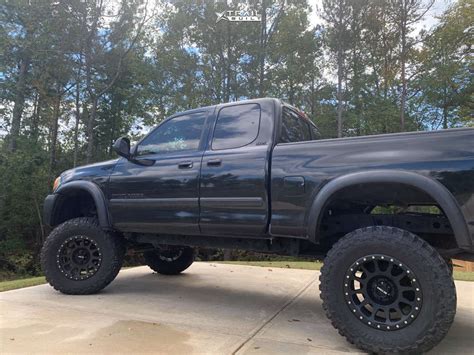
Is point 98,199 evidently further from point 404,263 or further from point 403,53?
point 403,53

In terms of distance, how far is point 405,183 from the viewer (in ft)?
9.00

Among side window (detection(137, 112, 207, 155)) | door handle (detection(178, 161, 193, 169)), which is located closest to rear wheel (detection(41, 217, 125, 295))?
side window (detection(137, 112, 207, 155))

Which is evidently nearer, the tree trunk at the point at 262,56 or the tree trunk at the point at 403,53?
the tree trunk at the point at 403,53

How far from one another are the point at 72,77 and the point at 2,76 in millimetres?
3884

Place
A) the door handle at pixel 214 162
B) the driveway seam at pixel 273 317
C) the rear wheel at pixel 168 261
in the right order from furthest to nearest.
→ the rear wheel at pixel 168 261 < the door handle at pixel 214 162 < the driveway seam at pixel 273 317

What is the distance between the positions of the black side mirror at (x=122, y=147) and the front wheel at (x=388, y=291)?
255cm

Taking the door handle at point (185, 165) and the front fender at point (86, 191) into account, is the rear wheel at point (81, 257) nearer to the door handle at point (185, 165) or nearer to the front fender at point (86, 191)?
the front fender at point (86, 191)

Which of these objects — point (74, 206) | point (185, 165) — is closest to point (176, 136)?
point (185, 165)

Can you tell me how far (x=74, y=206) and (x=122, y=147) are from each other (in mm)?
1232

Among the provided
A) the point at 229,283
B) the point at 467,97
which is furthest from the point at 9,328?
the point at 467,97

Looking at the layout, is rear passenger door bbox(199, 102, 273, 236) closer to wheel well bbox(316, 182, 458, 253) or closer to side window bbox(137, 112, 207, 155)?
side window bbox(137, 112, 207, 155)

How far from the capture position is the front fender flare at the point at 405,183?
2.57 m

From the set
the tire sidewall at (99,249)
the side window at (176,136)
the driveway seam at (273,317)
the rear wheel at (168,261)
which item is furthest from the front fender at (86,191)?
the driveway seam at (273,317)

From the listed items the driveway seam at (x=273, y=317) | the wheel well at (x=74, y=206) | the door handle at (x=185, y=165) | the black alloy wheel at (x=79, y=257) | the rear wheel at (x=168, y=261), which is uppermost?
the door handle at (x=185, y=165)
